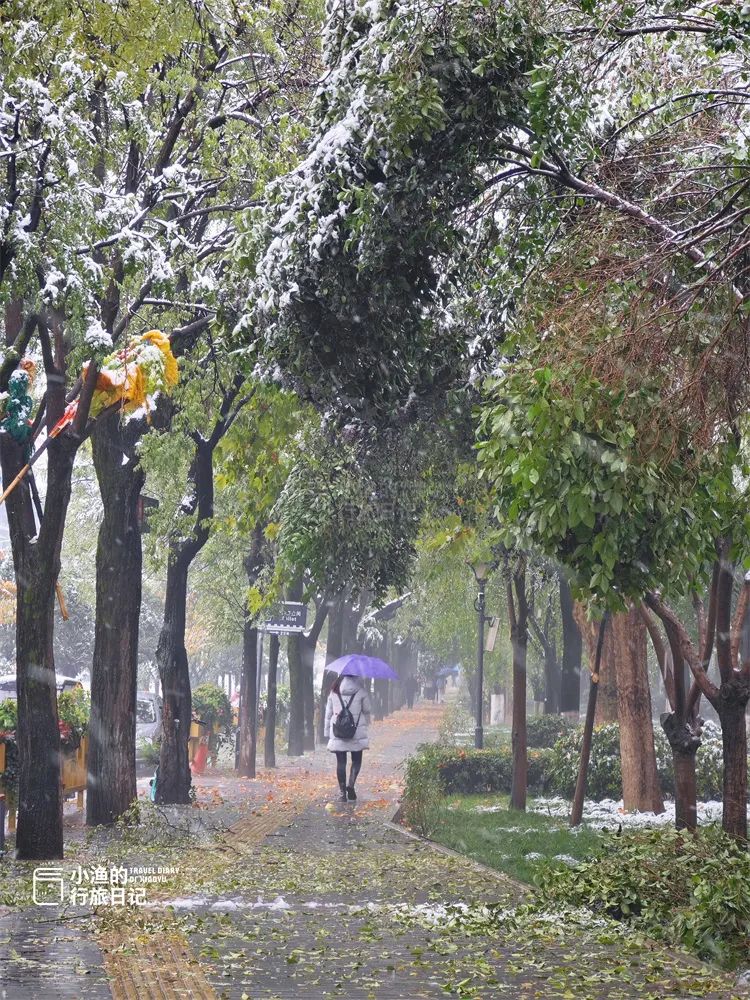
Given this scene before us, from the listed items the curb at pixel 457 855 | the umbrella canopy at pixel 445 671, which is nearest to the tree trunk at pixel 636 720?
the curb at pixel 457 855

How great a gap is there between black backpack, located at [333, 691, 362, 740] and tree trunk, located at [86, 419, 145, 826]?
485 centimetres

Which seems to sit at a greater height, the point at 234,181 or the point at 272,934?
the point at 234,181

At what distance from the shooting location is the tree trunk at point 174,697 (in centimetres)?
1928

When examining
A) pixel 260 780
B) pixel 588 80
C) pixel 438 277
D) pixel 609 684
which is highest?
pixel 588 80

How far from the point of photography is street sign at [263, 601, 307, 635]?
85.3ft

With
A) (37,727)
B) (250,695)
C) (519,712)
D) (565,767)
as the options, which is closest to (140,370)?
(37,727)

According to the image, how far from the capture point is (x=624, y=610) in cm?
851

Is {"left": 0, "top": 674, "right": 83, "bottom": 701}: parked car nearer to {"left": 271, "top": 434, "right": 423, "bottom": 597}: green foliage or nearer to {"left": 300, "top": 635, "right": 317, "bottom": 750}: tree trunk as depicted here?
{"left": 300, "top": 635, "right": 317, "bottom": 750}: tree trunk

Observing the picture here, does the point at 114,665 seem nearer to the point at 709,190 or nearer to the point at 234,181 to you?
the point at 234,181

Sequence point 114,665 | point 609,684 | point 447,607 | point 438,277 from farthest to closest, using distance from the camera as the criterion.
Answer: point 447,607 < point 609,684 < point 114,665 < point 438,277

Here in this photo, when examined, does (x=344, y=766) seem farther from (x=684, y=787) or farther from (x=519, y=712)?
(x=684, y=787)

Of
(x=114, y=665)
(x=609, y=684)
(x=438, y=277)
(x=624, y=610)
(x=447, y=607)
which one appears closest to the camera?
(x=624, y=610)

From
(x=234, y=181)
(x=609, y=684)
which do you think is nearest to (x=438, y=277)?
(x=234, y=181)

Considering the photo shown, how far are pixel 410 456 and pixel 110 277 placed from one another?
12.2ft
